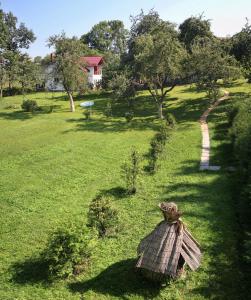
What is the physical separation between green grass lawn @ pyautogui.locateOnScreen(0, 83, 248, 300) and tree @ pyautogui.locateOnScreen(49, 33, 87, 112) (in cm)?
689

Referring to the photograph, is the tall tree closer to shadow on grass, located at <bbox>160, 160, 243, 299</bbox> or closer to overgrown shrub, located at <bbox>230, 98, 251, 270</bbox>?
overgrown shrub, located at <bbox>230, 98, 251, 270</bbox>

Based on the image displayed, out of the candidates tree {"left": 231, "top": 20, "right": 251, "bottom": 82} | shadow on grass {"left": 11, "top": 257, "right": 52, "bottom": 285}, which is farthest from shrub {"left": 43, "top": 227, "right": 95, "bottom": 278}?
tree {"left": 231, "top": 20, "right": 251, "bottom": 82}

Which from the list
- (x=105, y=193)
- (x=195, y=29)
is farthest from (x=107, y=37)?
(x=105, y=193)

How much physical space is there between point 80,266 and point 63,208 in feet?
16.2

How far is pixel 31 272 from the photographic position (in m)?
11.5

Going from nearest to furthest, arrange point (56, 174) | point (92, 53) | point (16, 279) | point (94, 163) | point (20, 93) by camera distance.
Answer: point (16, 279), point (56, 174), point (94, 163), point (20, 93), point (92, 53)

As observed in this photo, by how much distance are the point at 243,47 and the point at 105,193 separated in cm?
3111

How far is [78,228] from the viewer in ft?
36.9

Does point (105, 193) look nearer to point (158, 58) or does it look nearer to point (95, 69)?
point (158, 58)

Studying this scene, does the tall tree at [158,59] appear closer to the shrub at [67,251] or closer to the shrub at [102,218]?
the shrub at [102,218]

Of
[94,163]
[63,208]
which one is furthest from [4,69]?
[63,208]

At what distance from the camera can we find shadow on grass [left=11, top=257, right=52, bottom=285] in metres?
11.0

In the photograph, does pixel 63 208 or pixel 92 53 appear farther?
pixel 92 53

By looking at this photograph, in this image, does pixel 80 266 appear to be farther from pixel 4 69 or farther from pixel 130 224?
pixel 4 69
